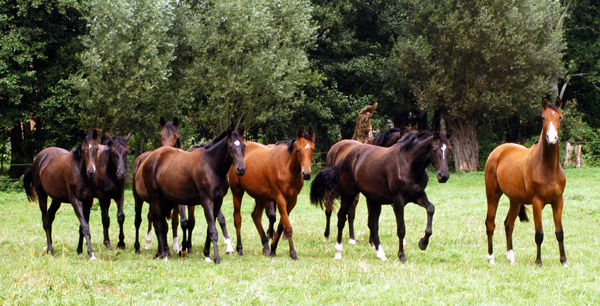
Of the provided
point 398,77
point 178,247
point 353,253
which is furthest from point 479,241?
point 398,77

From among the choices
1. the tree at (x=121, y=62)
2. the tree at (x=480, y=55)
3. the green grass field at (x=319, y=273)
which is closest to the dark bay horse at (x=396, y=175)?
the green grass field at (x=319, y=273)

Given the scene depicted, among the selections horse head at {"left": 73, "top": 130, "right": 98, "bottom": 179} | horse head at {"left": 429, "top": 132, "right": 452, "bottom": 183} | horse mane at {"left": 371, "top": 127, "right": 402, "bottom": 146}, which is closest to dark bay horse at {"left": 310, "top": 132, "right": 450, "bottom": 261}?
horse head at {"left": 429, "top": 132, "right": 452, "bottom": 183}

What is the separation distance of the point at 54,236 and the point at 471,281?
943cm

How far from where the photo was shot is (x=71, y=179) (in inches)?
424

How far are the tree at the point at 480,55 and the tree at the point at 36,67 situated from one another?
54.2 ft

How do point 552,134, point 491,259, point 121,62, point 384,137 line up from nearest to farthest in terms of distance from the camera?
point 552,134 < point 491,259 < point 384,137 < point 121,62

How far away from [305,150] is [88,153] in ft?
11.8

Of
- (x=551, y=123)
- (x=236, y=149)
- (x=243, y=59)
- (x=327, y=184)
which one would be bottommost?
(x=327, y=184)

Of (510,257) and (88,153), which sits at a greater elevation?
(88,153)

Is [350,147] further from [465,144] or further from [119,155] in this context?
[465,144]

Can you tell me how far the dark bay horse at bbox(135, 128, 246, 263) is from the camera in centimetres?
985

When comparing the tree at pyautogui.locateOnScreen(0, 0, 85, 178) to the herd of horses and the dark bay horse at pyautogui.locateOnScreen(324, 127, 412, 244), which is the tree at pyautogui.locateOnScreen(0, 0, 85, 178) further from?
the dark bay horse at pyautogui.locateOnScreen(324, 127, 412, 244)

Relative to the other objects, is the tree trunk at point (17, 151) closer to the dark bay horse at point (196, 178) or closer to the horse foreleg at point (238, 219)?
the horse foreleg at point (238, 219)

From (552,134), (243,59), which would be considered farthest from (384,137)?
(243,59)
